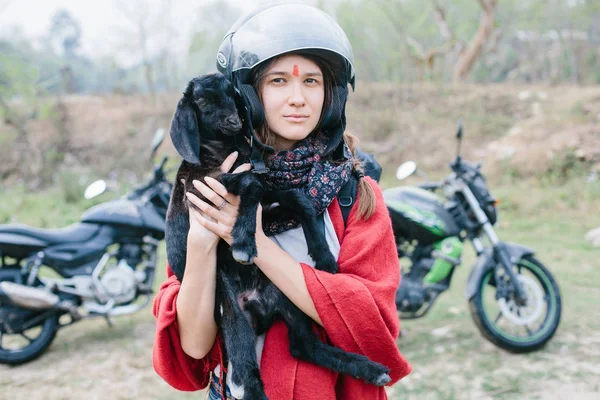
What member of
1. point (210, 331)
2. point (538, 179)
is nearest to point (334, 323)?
point (210, 331)

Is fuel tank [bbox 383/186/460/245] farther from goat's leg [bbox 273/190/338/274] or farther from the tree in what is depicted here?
the tree

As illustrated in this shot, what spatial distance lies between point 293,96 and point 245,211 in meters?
0.37

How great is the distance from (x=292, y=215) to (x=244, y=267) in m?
0.23

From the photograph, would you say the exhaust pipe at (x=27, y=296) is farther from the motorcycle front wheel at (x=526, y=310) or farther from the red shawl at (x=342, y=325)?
the motorcycle front wheel at (x=526, y=310)

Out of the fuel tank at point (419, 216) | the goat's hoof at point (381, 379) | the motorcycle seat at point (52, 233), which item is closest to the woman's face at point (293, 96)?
the goat's hoof at point (381, 379)

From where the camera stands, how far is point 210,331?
1.57 meters

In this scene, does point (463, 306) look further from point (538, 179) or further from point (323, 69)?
point (538, 179)

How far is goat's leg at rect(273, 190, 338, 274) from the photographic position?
1571mm

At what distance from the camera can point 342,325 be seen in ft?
4.85

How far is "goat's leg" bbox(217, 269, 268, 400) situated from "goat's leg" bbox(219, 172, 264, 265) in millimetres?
173

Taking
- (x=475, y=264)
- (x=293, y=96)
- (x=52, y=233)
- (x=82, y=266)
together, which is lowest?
(x=82, y=266)

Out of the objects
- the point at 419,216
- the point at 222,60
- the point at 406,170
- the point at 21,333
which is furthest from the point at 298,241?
the point at 21,333

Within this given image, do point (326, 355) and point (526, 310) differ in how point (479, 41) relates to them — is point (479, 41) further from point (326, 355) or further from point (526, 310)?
point (326, 355)

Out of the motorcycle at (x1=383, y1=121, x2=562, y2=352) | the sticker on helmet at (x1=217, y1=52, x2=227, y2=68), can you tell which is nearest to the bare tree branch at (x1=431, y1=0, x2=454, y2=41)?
the motorcycle at (x1=383, y1=121, x2=562, y2=352)
